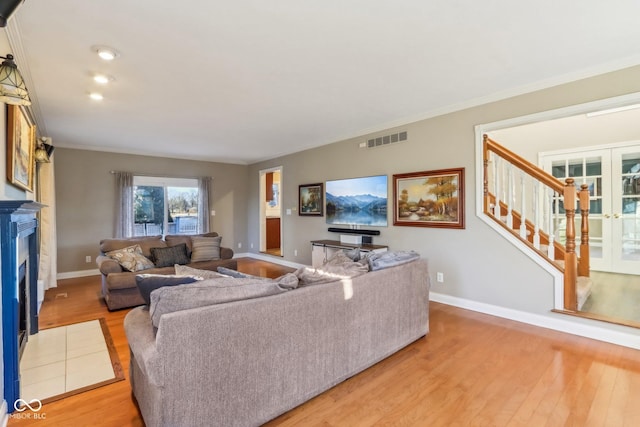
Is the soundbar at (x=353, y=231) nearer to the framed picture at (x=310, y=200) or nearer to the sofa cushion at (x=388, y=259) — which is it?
the framed picture at (x=310, y=200)

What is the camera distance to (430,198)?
4090 mm

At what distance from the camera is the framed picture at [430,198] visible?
3.83m

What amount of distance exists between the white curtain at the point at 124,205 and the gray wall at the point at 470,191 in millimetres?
4408

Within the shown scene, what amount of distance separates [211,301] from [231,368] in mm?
Answer: 357

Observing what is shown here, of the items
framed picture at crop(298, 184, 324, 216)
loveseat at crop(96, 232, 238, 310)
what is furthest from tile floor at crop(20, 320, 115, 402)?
framed picture at crop(298, 184, 324, 216)

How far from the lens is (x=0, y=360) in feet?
5.87

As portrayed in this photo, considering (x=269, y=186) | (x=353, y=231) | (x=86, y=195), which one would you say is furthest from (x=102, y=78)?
(x=269, y=186)

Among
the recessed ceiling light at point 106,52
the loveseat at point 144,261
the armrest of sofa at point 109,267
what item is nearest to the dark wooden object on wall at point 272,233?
the loveseat at point 144,261

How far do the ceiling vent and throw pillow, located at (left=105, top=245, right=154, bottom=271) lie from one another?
3649 mm

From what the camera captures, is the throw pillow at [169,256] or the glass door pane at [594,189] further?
the glass door pane at [594,189]

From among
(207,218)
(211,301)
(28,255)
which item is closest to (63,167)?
(207,218)

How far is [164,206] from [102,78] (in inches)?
169

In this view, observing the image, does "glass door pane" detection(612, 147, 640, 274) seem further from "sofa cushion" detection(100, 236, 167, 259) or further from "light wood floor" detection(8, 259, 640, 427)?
"sofa cushion" detection(100, 236, 167, 259)

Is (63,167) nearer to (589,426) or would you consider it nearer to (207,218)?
(207,218)
